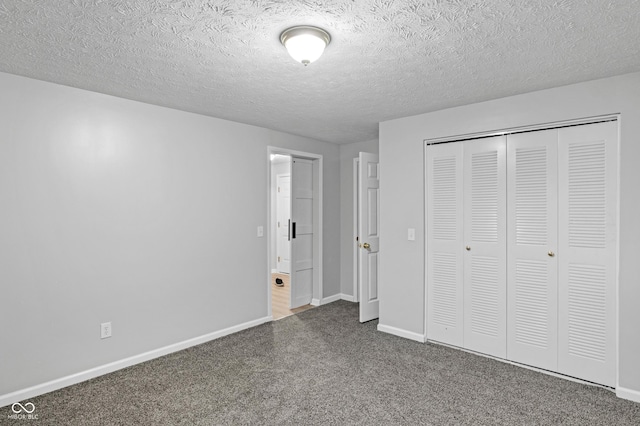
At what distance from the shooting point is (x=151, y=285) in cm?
342

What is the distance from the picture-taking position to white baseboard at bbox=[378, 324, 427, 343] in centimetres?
380

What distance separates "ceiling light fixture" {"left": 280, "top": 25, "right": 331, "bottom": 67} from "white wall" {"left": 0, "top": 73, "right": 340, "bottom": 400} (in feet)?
6.40

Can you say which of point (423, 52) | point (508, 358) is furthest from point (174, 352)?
point (423, 52)

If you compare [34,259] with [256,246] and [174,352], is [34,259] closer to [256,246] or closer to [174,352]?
[174,352]

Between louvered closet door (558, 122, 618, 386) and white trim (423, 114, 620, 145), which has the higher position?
white trim (423, 114, 620, 145)

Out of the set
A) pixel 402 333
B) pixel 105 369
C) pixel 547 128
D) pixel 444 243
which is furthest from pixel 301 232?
pixel 547 128

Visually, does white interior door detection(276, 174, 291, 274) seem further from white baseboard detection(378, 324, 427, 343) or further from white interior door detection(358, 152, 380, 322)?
white baseboard detection(378, 324, 427, 343)

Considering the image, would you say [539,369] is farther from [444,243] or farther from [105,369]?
[105,369]

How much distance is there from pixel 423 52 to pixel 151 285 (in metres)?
2.97

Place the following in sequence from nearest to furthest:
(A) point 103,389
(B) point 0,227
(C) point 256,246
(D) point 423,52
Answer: (D) point 423,52 < (B) point 0,227 < (A) point 103,389 < (C) point 256,246

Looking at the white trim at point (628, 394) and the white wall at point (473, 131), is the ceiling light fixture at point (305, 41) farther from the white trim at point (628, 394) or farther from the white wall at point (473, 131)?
the white trim at point (628, 394)

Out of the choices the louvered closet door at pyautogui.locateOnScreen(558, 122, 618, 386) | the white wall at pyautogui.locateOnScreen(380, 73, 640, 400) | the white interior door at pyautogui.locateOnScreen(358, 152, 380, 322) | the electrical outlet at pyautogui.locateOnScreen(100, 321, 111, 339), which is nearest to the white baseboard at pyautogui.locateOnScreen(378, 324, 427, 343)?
the white wall at pyautogui.locateOnScreen(380, 73, 640, 400)

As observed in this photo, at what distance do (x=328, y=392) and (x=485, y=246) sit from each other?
6.26 feet
